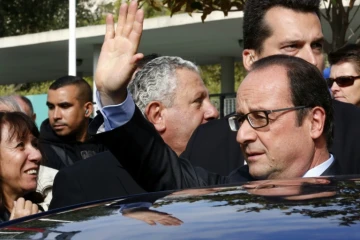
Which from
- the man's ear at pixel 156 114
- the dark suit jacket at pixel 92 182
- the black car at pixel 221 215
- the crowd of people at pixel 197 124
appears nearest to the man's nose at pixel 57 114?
the crowd of people at pixel 197 124

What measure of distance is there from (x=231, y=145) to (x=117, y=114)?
1112mm

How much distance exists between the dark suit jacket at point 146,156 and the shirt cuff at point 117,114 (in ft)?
0.08

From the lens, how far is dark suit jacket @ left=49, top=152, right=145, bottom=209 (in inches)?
188

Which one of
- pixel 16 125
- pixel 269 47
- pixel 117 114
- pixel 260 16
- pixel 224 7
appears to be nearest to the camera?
pixel 117 114

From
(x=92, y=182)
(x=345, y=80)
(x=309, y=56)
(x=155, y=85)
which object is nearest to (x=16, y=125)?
(x=155, y=85)

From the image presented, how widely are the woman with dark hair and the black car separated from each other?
298cm

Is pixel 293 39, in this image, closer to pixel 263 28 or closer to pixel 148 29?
pixel 263 28

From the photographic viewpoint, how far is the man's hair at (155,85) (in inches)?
211

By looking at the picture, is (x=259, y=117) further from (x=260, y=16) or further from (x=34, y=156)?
(x=34, y=156)

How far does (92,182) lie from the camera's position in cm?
482

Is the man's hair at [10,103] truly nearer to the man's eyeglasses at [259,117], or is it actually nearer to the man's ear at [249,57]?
the man's ear at [249,57]

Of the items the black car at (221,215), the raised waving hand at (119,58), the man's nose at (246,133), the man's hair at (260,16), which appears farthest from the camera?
the man's hair at (260,16)

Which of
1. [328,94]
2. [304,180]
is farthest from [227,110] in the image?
[304,180]

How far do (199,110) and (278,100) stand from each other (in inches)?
64.7
